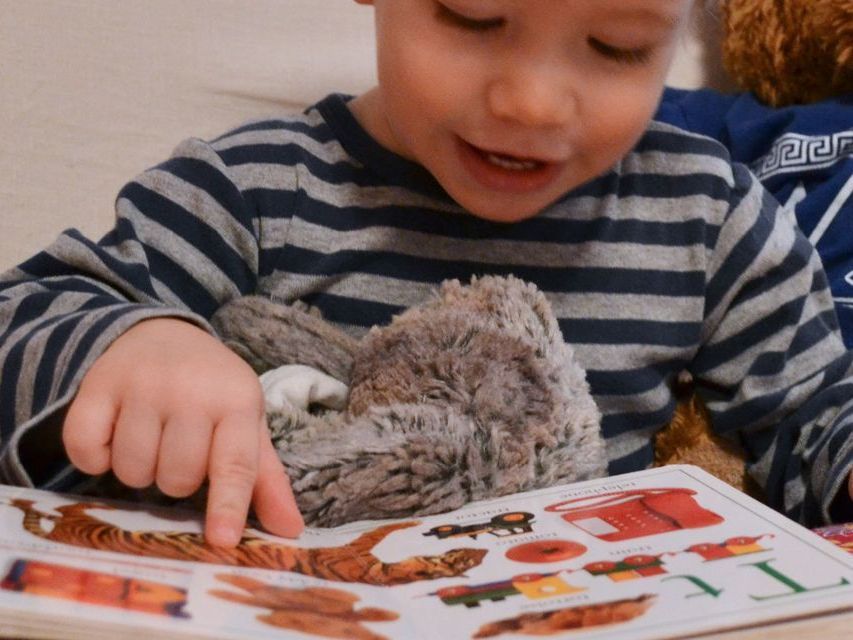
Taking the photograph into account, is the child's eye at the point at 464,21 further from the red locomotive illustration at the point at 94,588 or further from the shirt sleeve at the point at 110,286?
the red locomotive illustration at the point at 94,588

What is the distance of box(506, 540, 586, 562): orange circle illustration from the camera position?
0.48 meters

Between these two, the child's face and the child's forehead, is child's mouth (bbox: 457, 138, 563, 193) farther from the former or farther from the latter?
the child's forehead

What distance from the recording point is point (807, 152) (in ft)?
3.12

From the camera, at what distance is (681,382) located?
0.84 metres

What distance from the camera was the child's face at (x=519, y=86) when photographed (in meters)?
0.58

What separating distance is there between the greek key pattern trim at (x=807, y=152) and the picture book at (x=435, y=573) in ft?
1.62

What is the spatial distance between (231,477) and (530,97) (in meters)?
0.27

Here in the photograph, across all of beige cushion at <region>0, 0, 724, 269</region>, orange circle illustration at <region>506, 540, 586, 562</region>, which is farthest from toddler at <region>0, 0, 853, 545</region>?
beige cushion at <region>0, 0, 724, 269</region>

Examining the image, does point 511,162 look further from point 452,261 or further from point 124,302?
point 124,302

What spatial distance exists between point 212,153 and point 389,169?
12 centimetres

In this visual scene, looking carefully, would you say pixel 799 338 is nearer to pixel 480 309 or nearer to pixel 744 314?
pixel 744 314

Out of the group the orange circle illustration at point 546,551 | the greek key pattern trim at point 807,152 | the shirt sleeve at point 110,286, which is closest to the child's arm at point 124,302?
the shirt sleeve at point 110,286

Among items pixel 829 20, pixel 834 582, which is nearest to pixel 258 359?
pixel 834 582

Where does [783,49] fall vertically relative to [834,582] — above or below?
above
